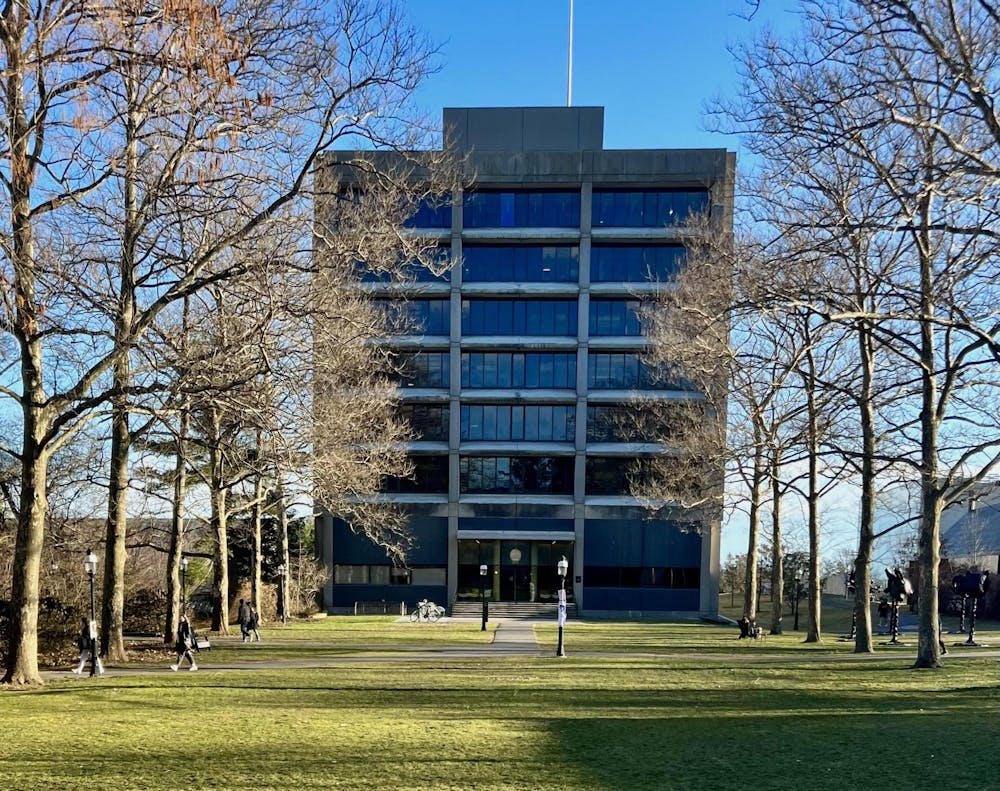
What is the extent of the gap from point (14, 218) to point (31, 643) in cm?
747

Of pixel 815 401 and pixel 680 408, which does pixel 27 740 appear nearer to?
pixel 815 401

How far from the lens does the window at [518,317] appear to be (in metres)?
54.7

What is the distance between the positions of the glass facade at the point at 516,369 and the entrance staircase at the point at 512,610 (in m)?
13.9

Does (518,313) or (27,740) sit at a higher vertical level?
(518,313)

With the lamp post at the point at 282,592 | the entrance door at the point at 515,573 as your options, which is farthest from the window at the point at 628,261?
the lamp post at the point at 282,592

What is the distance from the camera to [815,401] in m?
23.3

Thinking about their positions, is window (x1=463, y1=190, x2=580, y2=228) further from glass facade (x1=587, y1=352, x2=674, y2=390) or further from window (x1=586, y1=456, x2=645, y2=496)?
window (x1=586, y1=456, x2=645, y2=496)

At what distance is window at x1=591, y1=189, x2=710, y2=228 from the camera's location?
54.1 m

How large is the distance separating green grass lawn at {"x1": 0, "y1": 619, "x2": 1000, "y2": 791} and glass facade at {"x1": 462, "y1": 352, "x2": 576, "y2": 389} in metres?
36.2

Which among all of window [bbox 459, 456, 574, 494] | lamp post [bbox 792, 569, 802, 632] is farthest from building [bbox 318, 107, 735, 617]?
lamp post [bbox 792, 569, 802, 632]

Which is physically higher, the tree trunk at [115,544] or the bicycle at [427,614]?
the tree trunk at [115,544]

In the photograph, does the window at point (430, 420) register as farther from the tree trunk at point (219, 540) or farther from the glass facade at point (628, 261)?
the tree trunk at point (219, 540)

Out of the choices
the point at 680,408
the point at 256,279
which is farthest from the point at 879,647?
the point at 256,279

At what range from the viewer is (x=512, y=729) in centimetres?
1079
